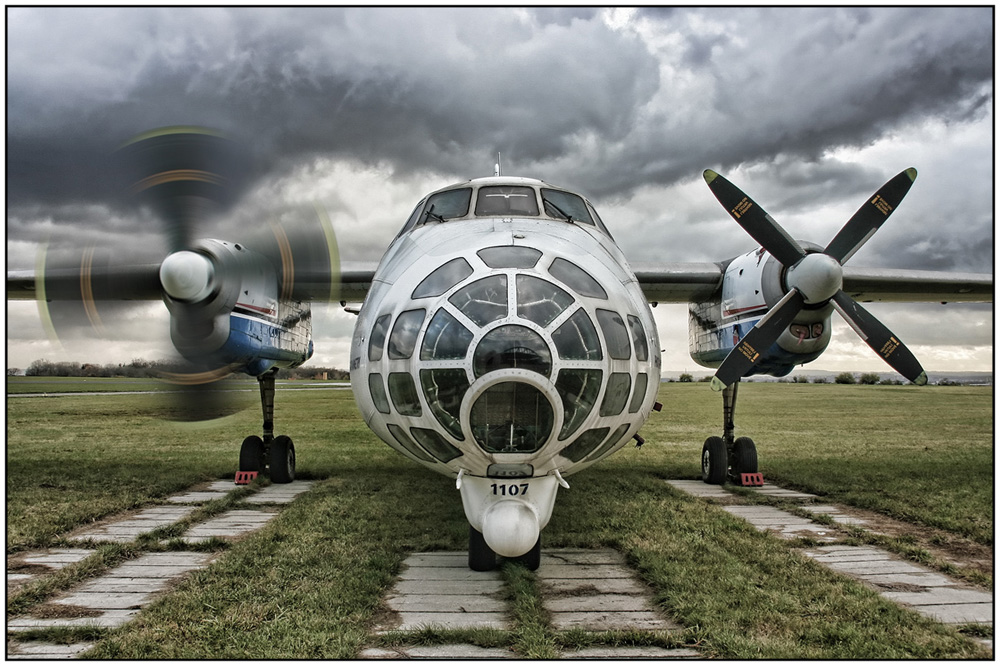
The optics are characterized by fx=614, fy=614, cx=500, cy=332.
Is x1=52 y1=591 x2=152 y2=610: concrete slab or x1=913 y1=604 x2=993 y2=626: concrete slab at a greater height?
x1=52 y1=591 x2=152 y2=610: concrete slab

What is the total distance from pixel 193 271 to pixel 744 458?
29.8 feet

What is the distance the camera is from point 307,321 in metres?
10.8

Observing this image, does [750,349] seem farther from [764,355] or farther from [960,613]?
[960,613]

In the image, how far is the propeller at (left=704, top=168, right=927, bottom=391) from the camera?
22.5 ft

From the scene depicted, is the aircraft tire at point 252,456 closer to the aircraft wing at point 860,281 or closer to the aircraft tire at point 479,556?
the aircraft tire at point 479,556

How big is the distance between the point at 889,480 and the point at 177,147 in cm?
1197

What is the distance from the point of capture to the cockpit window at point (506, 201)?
18.9 ft

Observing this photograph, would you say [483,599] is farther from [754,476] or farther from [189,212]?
[754,476]

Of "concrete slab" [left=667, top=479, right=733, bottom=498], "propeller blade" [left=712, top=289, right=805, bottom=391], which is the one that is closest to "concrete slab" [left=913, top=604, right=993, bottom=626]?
"propeller blade" [left=712, top=289, right=805, bottom=391]

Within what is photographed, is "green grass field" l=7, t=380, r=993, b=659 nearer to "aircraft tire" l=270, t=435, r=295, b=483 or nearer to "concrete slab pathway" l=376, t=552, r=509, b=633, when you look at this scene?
"concrete slab pathway" l=376, t=552, r=509, b=633

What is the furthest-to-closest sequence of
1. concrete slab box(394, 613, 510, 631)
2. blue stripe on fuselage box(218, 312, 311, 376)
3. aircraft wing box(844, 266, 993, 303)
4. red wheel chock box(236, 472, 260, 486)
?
red wheel chock box(236, 472, 260, 486) → aircraft wing box(844, 266, 993, 303) → blue stripe on fuselage box(218, 312, 311, 376) → concrete slab box(394, 613, 510, 631)

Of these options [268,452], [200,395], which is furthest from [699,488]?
[200,395]

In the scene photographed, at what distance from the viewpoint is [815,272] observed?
7.17m

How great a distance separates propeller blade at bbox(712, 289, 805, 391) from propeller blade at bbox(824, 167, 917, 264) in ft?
3.94
